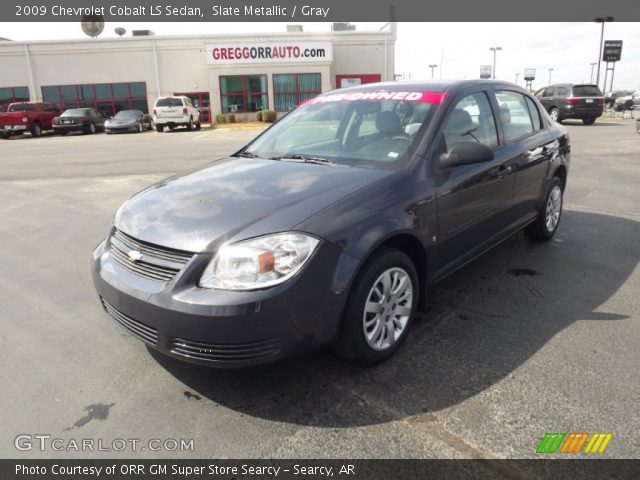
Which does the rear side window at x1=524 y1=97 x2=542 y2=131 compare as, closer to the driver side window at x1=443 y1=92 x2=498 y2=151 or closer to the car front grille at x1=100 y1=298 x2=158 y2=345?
the driver side window at x1=443 y1=92 x2=498 y2=151

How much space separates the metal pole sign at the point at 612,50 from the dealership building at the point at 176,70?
62.3ft

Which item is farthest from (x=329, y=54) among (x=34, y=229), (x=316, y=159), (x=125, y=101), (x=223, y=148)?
(x=316, y=159)

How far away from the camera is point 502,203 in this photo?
4.24 meters

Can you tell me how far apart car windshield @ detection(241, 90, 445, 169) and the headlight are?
3.49 feet

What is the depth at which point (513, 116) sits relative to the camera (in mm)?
4660

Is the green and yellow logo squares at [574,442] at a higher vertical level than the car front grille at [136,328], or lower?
lower

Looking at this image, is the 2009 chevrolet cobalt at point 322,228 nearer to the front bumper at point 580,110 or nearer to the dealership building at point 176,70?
the front bumper at point 580,110

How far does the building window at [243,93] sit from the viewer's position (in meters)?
34.9

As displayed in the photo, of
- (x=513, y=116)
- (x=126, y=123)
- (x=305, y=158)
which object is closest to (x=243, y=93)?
(x=126, y=123)

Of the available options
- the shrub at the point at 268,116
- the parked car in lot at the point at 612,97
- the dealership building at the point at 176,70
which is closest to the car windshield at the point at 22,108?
the dealership building at the point at 176,70

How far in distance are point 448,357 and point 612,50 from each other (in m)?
43.5

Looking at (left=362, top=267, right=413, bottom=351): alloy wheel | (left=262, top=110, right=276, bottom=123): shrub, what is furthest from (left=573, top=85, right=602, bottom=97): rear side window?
(left=362, top=267, right=413, bottom=351): alloy wheel

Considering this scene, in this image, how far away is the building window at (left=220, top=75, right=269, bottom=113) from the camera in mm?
34938

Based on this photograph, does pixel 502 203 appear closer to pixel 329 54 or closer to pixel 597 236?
pixel 597 236
